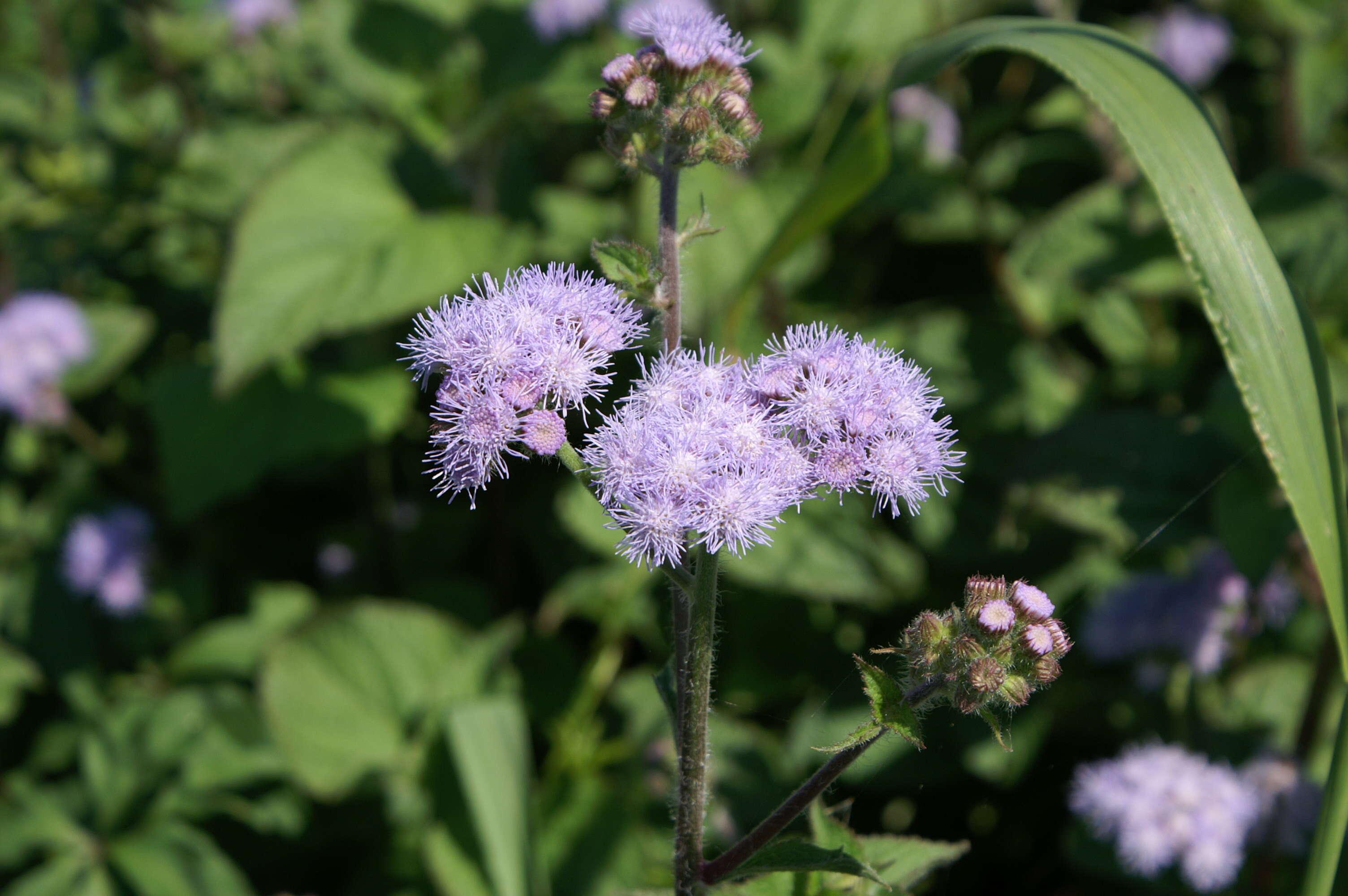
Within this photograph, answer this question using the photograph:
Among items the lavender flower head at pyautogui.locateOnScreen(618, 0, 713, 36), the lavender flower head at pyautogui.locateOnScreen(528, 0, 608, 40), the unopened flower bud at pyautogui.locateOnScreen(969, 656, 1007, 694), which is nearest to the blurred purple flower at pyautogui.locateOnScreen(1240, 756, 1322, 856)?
the unopened flower bud at pyautogui.locateOnScreen(969, 656, 1007, 694)

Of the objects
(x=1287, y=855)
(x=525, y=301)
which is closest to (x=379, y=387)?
(x=525, y=301)

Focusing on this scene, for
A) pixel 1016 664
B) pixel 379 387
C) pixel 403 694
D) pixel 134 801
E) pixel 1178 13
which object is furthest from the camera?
pixel 1178 13

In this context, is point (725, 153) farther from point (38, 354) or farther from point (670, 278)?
point (38, 354)

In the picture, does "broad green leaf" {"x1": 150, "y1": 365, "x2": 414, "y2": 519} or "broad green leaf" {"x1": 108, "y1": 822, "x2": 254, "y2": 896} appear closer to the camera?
"broad green leaf" {"x1": 108, "y1": 822, "x2": 254, "y2": 896}

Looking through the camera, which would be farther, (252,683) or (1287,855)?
(252,683)

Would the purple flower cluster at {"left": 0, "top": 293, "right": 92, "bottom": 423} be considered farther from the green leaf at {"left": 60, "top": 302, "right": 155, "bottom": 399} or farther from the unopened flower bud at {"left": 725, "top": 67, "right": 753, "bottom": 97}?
the unopened flower bud at {"left": 725, "top": 67, "right": 753, "bottom": 97}

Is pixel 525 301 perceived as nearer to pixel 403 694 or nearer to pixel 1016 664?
pixel 1016 664
